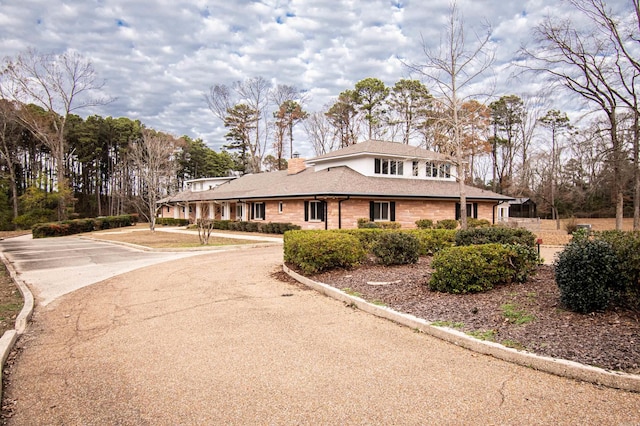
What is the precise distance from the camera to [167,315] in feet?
21.2

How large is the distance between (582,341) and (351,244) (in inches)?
225

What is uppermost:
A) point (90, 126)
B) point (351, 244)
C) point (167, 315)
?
point (90, 126)

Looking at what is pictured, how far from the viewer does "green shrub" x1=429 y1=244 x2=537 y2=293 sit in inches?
260

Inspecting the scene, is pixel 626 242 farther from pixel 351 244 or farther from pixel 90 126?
pixel 90 126

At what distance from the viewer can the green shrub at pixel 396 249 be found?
9.73 m

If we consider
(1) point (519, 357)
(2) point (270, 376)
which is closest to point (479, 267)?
(1) point (519, 357)

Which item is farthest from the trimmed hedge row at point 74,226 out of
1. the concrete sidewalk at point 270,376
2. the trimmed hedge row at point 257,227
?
the concrete sidewalk at point 270,376

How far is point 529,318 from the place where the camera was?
16.8ft

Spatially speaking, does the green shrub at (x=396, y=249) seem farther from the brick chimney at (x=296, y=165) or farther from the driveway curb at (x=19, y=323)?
the brick chimney at (x=296, y=165)

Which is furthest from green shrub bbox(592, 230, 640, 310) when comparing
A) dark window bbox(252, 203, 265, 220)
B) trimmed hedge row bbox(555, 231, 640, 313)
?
dark window bbox(252, 203, 265, 220)

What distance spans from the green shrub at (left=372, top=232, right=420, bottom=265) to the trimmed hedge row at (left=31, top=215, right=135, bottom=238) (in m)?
29.3

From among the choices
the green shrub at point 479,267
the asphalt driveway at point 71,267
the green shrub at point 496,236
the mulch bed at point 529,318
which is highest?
the green shrub at point 496,236

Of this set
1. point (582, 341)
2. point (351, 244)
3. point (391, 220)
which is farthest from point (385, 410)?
point (391, 220)

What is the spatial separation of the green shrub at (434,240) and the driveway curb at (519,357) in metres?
5.82
